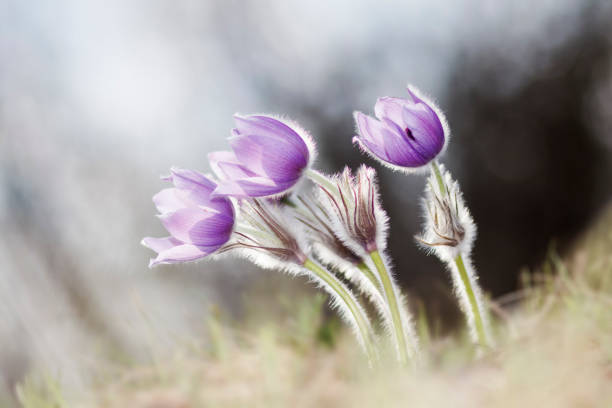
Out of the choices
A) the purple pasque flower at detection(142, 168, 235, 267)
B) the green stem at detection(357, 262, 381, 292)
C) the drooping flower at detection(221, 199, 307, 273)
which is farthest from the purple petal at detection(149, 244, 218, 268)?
the green stem at detection(357, 262, 381, 292)

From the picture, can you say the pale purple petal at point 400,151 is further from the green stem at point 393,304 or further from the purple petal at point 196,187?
Answer: the purple petal at point 196,187

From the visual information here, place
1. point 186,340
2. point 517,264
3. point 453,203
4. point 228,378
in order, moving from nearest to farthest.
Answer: point 228,378 < point 453,203 < point 186,340 < point 517,264

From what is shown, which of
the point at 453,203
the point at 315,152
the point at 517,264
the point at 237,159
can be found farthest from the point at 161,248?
the point at 517,264

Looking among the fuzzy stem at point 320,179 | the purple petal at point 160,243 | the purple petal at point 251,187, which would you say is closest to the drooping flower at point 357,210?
the fuzzy stem at point 320,179

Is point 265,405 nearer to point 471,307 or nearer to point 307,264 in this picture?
point 307,264

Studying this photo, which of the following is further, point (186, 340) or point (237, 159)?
point (186, 340)

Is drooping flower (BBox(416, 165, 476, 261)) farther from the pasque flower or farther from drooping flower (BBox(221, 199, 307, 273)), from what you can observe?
drooping flower (BBox(221, 199, 307, 273))
